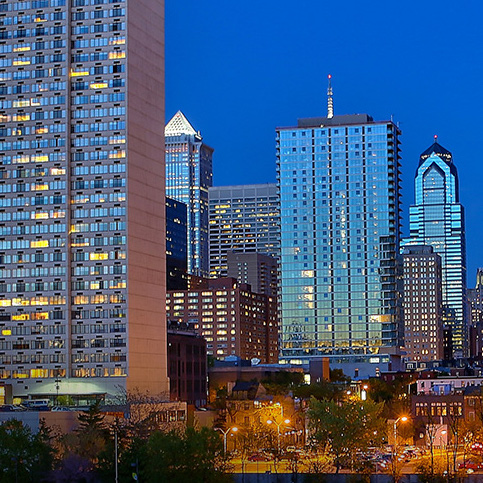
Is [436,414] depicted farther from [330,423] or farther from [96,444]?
[96,444]

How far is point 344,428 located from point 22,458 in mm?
43456

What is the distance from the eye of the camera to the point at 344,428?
506 feet

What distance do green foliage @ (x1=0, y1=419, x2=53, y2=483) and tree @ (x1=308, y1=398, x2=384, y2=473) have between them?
37421 millimetres

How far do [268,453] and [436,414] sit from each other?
37.3 metres

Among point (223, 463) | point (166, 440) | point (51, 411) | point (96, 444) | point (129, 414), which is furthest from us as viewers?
point (129, 414)

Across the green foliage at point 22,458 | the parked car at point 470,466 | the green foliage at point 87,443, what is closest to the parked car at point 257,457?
the green foliage at point 87,443

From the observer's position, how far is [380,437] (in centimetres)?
16400

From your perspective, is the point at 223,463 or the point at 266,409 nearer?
the point at 223,463

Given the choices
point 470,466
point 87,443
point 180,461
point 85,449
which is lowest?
point 470,466

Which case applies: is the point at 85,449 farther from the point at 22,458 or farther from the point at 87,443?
the point at 22,458

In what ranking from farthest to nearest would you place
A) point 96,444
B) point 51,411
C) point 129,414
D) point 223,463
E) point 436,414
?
point 436,414, point 129,414, point 51,411, point 96,444, point 223,463

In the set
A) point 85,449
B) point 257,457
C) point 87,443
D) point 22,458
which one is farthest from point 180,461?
point 257,457

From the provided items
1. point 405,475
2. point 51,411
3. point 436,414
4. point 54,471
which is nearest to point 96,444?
point 54,471

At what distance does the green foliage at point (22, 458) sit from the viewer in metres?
132
